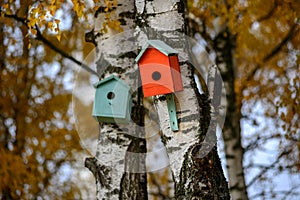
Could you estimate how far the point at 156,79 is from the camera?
2.79m

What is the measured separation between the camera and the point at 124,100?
3141 millimetres

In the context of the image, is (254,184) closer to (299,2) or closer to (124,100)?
(299,2)

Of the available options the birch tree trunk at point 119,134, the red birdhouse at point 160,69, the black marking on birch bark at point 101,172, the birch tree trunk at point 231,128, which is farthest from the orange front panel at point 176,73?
the birch tree trunk at point 231,128

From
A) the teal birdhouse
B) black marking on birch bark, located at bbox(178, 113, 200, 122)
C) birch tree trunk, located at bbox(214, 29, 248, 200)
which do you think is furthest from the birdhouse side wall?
birch tree trunk, located at bbox(214, 29, 248, 200)

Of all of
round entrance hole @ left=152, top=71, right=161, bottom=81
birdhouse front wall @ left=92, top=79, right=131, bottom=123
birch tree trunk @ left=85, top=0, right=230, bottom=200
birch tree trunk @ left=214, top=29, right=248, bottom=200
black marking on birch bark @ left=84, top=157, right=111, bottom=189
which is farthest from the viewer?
birch tree trunk @ left=214, top=29, right=248, bottom=200

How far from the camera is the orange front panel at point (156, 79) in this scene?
2732 mm

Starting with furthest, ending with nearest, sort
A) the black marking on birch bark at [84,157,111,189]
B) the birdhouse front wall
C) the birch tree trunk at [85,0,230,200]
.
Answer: the black marking on birch bark at [84,157,111,189], the birdhouse front wall, the birch tree trunk at [85,0,230,200]

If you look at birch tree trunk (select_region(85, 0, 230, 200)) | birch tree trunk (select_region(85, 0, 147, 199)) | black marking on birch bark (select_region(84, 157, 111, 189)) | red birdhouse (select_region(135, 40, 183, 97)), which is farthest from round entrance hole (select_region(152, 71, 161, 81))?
black marking on birch bark (select_region(84, 157, 111, 189))

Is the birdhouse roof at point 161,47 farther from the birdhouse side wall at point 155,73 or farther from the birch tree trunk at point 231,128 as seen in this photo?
the birch tree trunk at point 231,128

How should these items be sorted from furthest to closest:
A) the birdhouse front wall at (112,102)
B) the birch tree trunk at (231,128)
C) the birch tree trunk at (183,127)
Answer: the birch tree trunk at (231,128), the birdhouse front wall at (112,102), the birch tree trunk at (183,127)

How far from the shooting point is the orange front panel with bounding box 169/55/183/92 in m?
2.74

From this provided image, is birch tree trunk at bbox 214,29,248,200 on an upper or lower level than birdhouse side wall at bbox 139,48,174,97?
upper

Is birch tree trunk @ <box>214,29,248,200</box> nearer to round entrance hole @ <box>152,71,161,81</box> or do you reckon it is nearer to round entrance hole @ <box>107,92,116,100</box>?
round entrance hole @ <box>107,92,116,100</box>

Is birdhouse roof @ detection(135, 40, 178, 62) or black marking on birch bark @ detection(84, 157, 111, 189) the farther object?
black marking on birch bark @ detection(84, 157, 111, 189)
